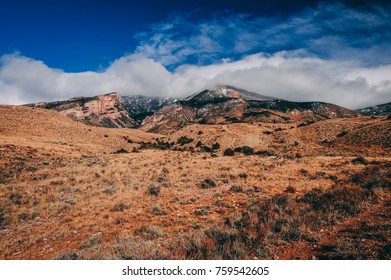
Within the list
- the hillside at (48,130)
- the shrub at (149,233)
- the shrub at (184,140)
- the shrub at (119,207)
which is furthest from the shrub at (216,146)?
the shrub at (149,233)

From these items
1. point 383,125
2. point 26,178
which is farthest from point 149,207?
point 383,125

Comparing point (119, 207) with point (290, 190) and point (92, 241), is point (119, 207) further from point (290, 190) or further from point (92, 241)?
point (290, 190)

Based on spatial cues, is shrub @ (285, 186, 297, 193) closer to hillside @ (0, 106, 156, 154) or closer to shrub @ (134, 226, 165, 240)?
shrub @ (134, 226, 165, 240)

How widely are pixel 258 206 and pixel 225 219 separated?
200 cm

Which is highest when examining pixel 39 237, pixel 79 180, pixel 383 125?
pixel 383 125

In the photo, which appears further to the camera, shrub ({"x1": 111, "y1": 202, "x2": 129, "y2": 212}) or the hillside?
the hillside

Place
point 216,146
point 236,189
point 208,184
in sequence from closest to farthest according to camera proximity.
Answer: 1. point 236,189
2. point 208,184
3. point 216,146

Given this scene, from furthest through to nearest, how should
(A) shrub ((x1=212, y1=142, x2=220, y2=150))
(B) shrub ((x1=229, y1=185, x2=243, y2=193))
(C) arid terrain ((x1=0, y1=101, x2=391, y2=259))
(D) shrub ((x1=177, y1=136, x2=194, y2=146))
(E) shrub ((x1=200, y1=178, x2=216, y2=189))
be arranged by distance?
(D) shrub ((x1=177, y1=136, x2=194, y2=146)) → (A) shrub ((x1=212, y1=142, x2=220, y2=150)) → (E) shrub ((x1=200, y1=178, x2=216, y2=189)) → (B) shrub ((x1=229, y1=185, x2=243, y2=193)) → (C) arid terrain ((x1=0, y1=101, x2=391, y2=259))

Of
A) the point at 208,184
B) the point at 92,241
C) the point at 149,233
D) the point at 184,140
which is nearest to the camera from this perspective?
the point at 92,241

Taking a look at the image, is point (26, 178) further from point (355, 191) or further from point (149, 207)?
point (355, 191)

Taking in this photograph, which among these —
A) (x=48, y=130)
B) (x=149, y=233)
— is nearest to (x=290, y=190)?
(x=149, y=233)

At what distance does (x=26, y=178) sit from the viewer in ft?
70.8

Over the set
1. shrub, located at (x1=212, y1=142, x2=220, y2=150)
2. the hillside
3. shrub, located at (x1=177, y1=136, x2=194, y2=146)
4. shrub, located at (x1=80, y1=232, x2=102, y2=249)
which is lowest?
shrub, located at (x1=80, y1=232, x2=102, y2=249)

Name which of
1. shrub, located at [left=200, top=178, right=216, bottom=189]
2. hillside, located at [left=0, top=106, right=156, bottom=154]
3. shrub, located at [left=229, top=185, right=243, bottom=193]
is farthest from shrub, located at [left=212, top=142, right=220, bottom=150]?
shrub, located at [left=229, top=185, right=243, bottom=193]
